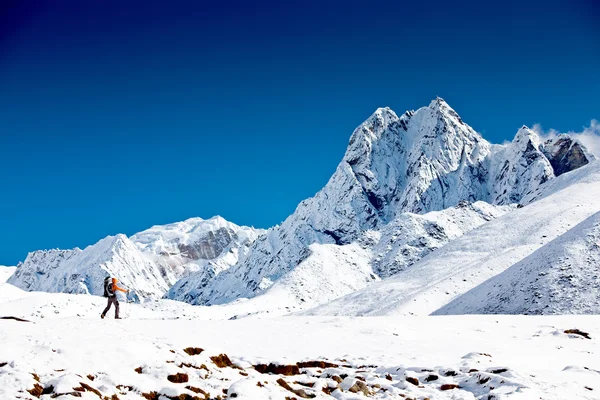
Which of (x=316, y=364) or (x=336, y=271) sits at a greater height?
(x=336, y=271)

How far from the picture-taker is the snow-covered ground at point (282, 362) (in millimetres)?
16594

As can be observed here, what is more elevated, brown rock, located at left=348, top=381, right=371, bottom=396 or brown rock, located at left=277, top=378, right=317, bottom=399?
brown rock, located at left=277, top=378, right=317, bottom=399

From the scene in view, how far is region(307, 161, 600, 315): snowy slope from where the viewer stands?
287 feet

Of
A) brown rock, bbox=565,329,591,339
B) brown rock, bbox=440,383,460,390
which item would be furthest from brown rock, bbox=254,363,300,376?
brown rock, bbox=565,329,591,339

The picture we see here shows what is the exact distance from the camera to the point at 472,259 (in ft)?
346

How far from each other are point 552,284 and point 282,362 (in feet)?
150

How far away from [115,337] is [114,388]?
17.3ft

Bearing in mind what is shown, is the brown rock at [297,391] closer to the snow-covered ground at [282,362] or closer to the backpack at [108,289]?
the snow-covered ground at [282,362]

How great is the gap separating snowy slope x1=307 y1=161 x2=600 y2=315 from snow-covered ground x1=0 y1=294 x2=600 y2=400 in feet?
171

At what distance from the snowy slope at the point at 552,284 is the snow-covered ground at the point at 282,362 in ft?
80.1

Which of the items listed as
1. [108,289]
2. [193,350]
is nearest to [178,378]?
[193,350]

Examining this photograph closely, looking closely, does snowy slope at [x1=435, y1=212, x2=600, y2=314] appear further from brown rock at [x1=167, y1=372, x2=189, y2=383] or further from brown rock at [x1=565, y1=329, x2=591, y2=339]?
brown rock at [x1=167, y1=372, x2=189, y2=383]

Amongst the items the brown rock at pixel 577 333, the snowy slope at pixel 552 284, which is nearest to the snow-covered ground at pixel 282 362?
the brown rock at pixel 577 333

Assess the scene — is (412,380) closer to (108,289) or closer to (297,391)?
(297,391)
